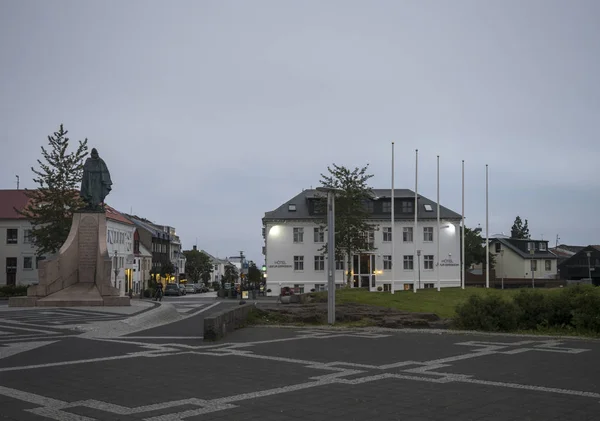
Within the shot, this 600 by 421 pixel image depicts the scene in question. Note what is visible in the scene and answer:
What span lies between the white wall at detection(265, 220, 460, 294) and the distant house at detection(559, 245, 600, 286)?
2940cm

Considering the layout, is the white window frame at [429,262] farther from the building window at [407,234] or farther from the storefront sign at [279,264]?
the storefront sign at [279,264]

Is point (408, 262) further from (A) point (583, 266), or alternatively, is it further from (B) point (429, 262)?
(A) point (583, 266)

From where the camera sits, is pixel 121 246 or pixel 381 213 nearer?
pixel 381 213

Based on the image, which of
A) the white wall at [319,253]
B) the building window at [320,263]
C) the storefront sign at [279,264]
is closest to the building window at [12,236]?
the white wall at [319,253]

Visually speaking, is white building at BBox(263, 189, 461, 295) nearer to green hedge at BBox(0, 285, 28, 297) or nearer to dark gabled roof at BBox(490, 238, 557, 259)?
dark gabled roof at BBox(490, 238, 557, 259)

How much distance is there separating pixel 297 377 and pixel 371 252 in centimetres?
5663

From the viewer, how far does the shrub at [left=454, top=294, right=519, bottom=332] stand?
19844 mm

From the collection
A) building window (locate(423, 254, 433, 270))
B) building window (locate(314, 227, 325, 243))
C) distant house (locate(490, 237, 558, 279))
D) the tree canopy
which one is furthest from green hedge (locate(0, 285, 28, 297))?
the tree canopy

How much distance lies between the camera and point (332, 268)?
22.4 metres

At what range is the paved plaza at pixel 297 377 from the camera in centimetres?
803

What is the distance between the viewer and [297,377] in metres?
10.7

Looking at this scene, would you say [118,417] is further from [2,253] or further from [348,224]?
[2,253]

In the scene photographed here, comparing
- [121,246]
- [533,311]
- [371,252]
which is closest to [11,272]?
[121,246]

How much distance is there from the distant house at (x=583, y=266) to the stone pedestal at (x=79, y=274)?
72.0 meters
